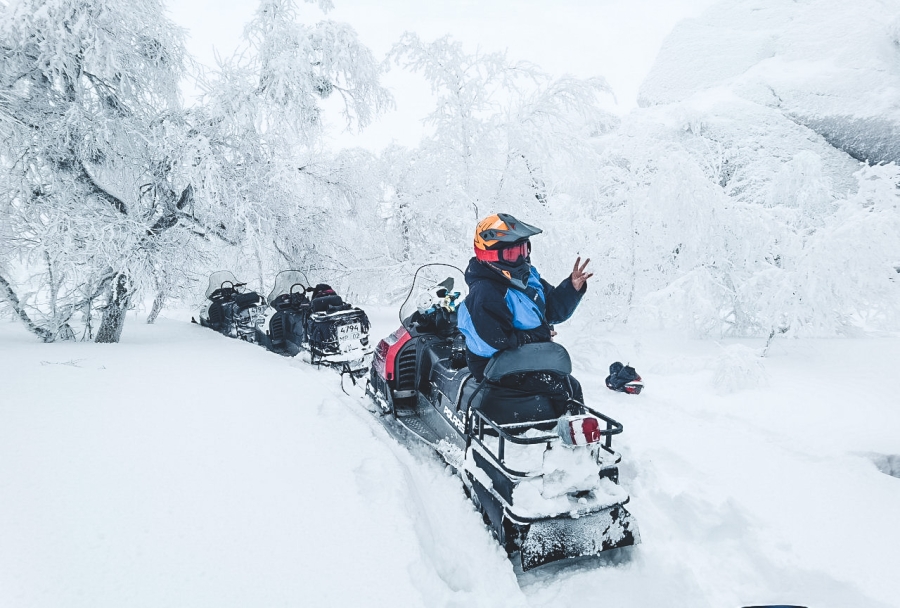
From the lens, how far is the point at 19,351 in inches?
204

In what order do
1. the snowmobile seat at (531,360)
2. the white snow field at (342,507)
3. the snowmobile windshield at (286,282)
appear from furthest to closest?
the snowmobile windshield at (286,282) → the snowmobile seat at (531,360) → the white snow field at (342,507)

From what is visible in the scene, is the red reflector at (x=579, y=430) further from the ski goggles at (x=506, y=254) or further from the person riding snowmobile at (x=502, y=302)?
the ski goggles at (x=506, y=254)

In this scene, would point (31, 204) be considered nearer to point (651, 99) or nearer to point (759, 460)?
point (759, 460)

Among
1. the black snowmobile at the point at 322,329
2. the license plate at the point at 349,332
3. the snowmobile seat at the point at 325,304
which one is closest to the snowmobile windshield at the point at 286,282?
the black snowmobile at the point at 322,329

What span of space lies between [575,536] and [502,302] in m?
1.36

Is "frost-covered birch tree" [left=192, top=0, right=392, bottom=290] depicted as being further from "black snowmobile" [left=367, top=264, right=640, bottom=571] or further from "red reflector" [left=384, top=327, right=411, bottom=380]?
"black snowmobile" [left=367, top=264, right=640, bottom=571]

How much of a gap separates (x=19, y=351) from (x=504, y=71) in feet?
25.7

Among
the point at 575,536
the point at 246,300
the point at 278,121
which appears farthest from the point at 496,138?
the point at 575,536

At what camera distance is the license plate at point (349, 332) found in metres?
6.52

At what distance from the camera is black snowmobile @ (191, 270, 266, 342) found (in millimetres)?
8789

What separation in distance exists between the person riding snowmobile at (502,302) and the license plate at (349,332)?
3.77 metres

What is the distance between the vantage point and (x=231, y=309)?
9039 millimetres

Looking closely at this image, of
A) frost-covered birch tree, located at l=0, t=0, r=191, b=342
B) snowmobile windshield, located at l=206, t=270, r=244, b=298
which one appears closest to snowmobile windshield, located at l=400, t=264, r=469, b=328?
frost-covered birch tree, located at l=0, t=0, r=191, b=342

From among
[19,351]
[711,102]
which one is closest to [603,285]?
[19,351]
